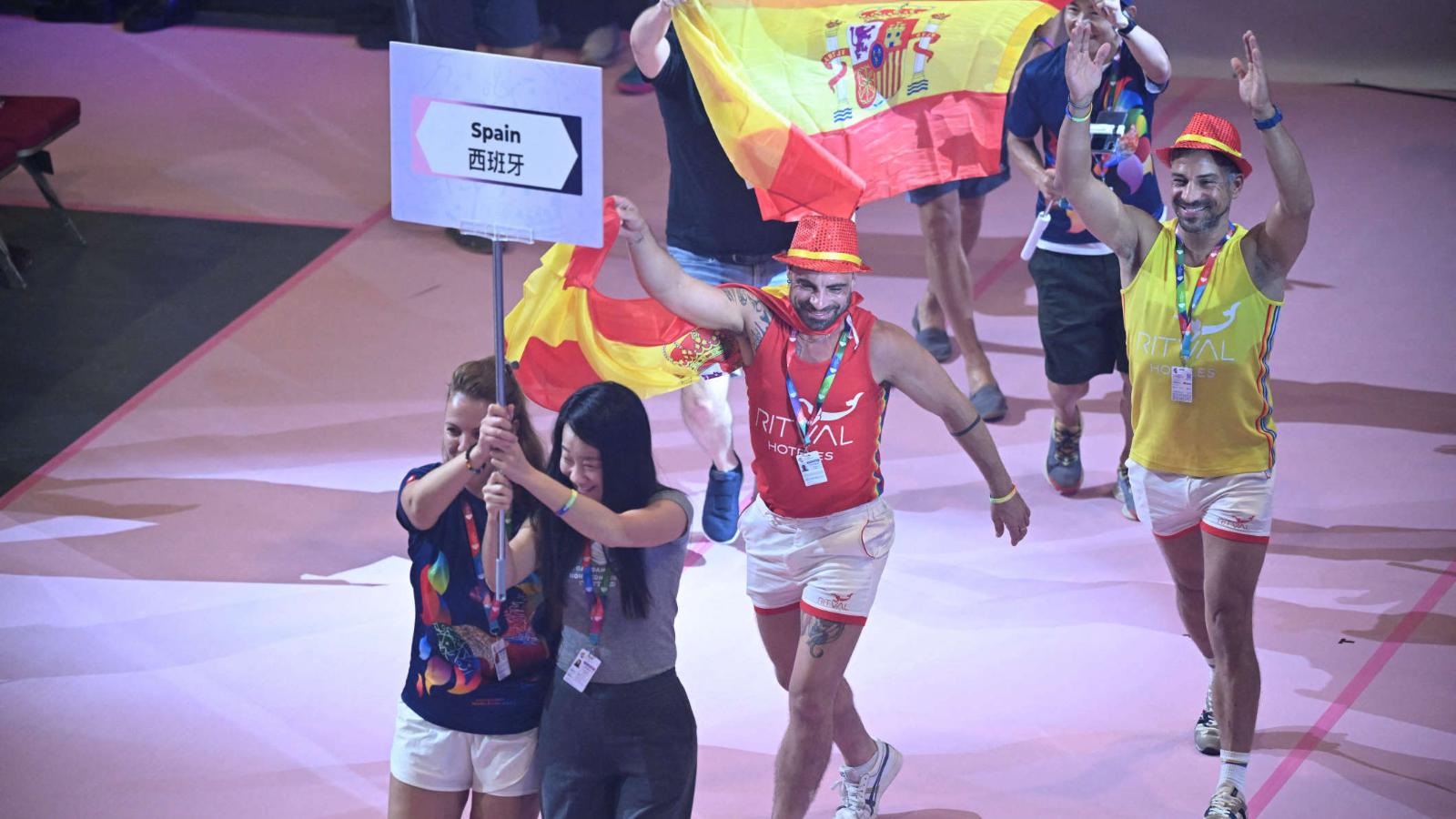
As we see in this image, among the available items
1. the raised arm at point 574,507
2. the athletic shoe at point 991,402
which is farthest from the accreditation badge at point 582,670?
the athletic shoe at point 991,402

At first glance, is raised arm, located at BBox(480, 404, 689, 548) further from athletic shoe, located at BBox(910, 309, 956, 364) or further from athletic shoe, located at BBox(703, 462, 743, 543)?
athletic shoe, located at BBox(910, 309, 956, 364)

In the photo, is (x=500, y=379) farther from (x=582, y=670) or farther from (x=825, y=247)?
(x=825, y=247)

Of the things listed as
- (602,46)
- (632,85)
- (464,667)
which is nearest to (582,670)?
(464,667)

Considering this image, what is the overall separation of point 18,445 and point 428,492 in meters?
3.95

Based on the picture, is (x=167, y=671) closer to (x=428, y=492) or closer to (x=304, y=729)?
(x=304, y=729)

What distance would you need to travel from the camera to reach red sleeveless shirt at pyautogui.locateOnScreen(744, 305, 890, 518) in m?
4.40

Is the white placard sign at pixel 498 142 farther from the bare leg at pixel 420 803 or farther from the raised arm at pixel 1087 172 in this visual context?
the raised arm at pixel 1087 172

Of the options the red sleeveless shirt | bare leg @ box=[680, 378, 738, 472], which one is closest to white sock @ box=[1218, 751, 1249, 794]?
the red sleeveless shirt

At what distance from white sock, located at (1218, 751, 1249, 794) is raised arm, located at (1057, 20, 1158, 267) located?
4.53ft

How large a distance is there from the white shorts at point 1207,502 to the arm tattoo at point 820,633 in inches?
42.1

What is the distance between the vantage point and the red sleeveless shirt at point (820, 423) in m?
4.40

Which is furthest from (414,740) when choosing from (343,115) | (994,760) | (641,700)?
(343,115)

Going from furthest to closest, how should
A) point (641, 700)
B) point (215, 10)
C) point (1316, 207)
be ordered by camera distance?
point (215, 10) → point (1316, 207) → point (641, 700)

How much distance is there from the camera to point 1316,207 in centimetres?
920
